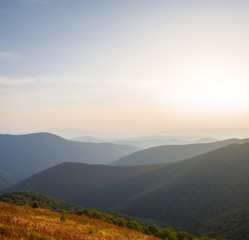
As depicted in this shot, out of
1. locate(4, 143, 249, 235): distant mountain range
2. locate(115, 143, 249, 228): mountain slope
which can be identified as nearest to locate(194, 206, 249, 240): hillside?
locate(4, 143, 249, 235): distant mountain range

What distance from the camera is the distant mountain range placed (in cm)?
7588

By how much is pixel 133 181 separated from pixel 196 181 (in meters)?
59.4

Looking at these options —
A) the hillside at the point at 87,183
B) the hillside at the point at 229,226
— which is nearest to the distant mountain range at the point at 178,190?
the hillside at the point at 87,183

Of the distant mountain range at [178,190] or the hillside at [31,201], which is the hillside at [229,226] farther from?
the hillside at [31,201]

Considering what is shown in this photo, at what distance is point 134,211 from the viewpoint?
313 ft

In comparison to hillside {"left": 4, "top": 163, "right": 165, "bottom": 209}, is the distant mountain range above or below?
above

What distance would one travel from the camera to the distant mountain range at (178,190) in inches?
2987

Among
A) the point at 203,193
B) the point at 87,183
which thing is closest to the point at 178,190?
the point at 203,193

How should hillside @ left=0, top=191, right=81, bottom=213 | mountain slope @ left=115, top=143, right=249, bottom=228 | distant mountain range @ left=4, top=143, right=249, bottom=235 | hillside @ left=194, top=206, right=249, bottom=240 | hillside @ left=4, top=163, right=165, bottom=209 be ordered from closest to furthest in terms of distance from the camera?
hillside @ left=194, top=206, right=249, bottom=240
hillside @ left=0, top=191, right=81, bottom=213
mountain slope @ left=115, top=143, right=249, bottom=228
distant mountain range @ left=4, top=143, right=249, bottom=235
hillside @ left=4, top=163, right=165, bottom=209

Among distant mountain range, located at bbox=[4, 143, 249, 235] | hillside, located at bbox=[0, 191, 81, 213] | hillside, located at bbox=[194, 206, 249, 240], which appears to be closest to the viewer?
hillside, located at bbox=[194, 206, 249, 240]

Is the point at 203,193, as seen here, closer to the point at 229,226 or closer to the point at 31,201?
the point at 229,226

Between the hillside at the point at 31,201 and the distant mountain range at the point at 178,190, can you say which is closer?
the hillside at the point at 31,201

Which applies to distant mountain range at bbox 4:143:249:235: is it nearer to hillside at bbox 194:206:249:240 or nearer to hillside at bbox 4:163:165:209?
hillside at bbox 4:163:165:209

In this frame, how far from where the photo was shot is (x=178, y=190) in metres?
97.1
